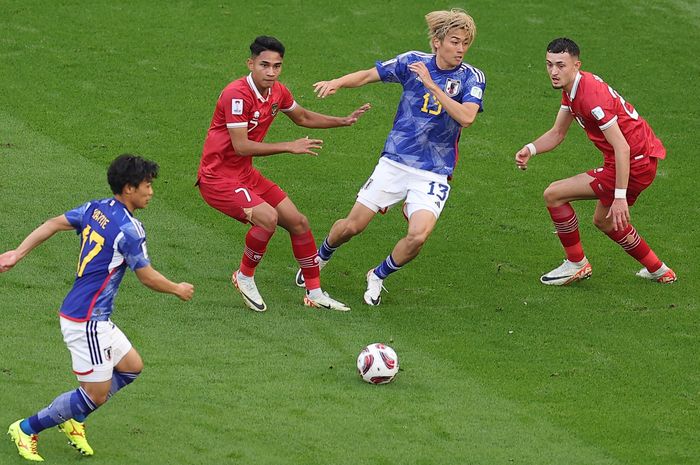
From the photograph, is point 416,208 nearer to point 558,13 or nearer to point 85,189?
point 85,189

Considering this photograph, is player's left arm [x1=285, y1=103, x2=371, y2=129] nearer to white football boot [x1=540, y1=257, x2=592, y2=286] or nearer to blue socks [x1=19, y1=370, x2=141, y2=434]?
white football boot [x1=540, y1=257, x2=592, y2=286]

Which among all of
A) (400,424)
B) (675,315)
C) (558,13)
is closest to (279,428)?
(400,424)

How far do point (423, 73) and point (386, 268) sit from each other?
1784 mm

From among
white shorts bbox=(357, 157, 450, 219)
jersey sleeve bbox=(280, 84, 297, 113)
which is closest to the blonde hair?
white shorts bbox=(357, 157, 450, 219)

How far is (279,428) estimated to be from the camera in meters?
8.10

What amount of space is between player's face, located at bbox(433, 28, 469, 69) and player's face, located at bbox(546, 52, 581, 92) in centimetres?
84

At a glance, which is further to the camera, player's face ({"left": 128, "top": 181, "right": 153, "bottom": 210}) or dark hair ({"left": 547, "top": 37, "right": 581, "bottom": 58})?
dark hair ({"left": 547, "top": 37, "right": 581, "bottom": 58})

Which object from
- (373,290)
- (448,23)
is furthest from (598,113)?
(373,290)

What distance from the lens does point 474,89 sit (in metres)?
10.5

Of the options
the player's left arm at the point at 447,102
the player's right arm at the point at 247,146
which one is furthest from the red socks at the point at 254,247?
the player's left arm at the point at 447,102

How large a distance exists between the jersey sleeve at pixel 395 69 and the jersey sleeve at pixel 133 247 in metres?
4.03

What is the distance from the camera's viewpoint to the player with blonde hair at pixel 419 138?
34.3 ft

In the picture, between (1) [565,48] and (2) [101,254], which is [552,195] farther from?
(2) [101,254]

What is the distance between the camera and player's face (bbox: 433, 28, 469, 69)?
1043 cm
